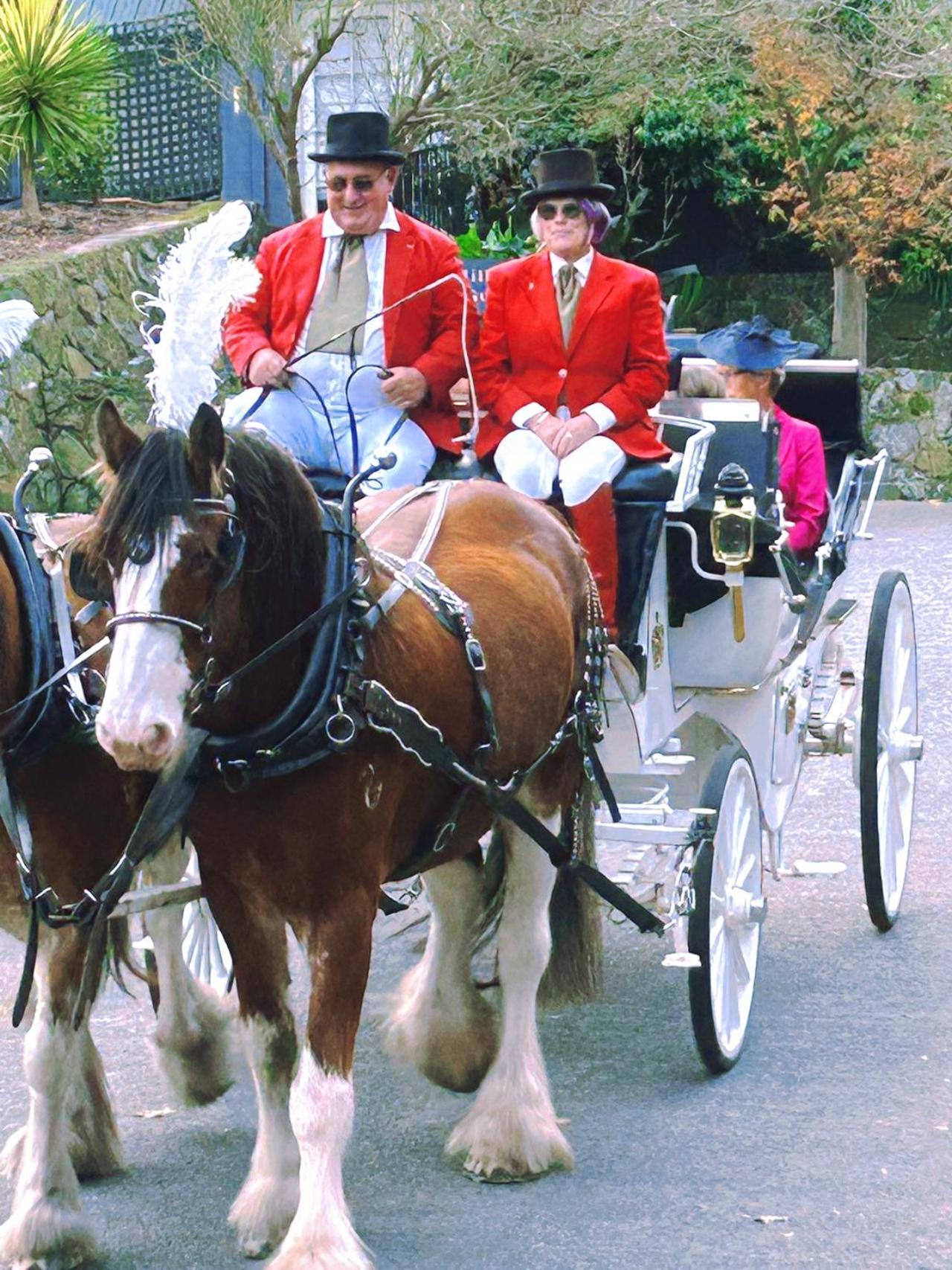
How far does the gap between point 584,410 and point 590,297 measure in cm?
36

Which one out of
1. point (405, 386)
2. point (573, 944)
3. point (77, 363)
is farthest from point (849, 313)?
point (573, 944)

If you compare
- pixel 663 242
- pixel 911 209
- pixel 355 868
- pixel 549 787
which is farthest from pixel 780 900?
pixel 663 242

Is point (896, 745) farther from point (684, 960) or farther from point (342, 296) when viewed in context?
point (342, 296)

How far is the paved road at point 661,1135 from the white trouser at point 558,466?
1.57m

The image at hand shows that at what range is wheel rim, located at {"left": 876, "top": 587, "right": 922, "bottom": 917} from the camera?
6.35 meters

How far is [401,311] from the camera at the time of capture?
5.41 metres

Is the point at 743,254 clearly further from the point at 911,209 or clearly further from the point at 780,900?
the point at 780,900

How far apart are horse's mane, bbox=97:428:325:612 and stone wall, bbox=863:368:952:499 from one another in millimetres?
14923

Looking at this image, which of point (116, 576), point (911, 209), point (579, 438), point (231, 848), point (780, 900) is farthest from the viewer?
point (911, 209)

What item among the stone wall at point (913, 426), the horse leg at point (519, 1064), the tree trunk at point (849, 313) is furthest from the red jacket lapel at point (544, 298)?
the tree trunk at point (849, 313)

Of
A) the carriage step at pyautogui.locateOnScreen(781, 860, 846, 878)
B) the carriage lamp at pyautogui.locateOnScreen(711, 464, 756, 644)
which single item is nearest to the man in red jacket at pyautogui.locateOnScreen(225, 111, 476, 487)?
the carriage lamp at pyautogui.locateOnScreen(711, 464, 756, 644)

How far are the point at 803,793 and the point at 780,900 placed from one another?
1.60m

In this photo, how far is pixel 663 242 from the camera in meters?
20.0

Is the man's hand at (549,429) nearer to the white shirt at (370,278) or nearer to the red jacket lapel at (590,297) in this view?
the red jacket lapel at (590,297)
